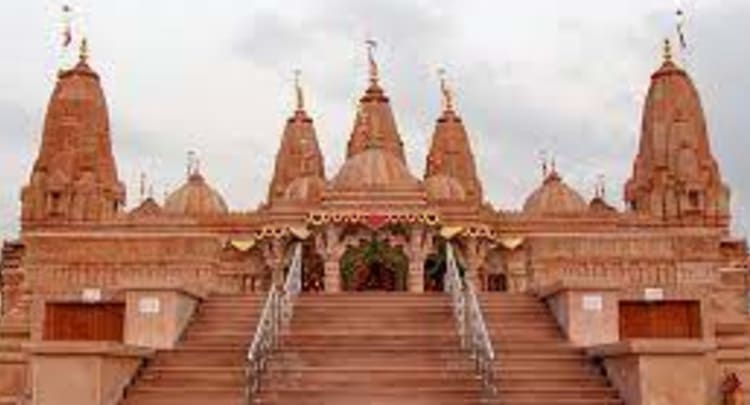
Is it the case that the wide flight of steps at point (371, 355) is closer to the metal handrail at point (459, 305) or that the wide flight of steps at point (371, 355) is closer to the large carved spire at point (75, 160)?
the metal handrail at point (459, 305)

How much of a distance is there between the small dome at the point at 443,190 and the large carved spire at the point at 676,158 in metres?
8.14

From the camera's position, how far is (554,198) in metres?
49.2

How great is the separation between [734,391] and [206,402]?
7553 mm

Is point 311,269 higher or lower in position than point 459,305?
higher

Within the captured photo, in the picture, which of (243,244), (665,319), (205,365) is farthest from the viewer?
(243,244)

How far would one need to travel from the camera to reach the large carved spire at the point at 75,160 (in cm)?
4538

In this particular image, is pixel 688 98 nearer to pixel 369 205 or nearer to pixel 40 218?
pixel 369 205

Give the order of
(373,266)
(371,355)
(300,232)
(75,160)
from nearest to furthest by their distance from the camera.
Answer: (371,355) → (300,232) → (373,266) → (75,160)

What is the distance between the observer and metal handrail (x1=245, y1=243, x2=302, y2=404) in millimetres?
15539

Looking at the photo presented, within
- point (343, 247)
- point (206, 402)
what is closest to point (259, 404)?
point (206, 402)

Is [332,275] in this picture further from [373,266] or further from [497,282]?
[497,282]

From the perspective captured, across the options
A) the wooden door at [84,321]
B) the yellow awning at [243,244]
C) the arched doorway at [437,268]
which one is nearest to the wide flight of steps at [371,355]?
the wooden door at [84,321]

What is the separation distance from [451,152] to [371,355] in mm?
37396

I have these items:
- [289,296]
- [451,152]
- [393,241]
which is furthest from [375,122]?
[289,296]
